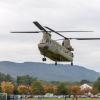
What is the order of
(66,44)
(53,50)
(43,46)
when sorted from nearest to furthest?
(43,46)
(53,50)
(66,44)

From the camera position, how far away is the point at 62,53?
52.7 meters

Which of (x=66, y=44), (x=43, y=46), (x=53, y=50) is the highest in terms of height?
(x=66, y=44)

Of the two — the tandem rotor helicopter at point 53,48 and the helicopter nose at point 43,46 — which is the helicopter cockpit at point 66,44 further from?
the helicopter nose at point 43,46

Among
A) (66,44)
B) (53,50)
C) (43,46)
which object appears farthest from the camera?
(66,44)

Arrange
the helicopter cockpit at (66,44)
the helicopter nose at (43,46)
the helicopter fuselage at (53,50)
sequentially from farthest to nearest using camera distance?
the helicopter cockpit at (66,44), the helicopter fuselage at (53,50), the helicopter nose at (43,46)

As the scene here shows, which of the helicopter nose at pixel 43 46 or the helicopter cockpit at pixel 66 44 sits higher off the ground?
the helicopter cockpit at pixel 66 44

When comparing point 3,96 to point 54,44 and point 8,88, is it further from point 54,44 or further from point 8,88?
point 8,88

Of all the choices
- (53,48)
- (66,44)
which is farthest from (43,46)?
(66,44)

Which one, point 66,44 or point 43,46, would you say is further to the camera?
point 66,44

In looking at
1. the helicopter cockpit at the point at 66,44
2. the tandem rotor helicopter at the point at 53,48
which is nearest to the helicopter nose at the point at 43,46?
the tandem rotor helicopter at the point at 53,48

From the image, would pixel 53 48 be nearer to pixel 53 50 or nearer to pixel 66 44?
pixel 53 50

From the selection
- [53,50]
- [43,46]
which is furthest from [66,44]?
[43,46]

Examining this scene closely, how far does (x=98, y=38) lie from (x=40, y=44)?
796 centimetres

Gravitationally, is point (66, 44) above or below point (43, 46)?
above
